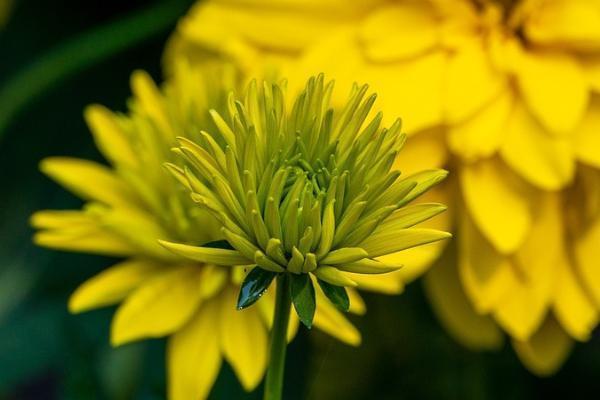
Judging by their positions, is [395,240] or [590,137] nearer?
[395,240]

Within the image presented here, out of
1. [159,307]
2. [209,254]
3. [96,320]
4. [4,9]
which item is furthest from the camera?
[4,9]

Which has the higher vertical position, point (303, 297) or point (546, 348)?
point (303, 297)

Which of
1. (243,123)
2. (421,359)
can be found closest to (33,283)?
(421,359)

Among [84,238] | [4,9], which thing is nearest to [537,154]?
[84,238]

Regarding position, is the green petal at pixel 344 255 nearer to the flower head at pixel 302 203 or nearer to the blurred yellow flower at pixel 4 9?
the flower head at pixel 302 203

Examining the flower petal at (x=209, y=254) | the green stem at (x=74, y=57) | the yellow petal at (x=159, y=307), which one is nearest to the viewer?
the flower petal at (x=209, y=254)

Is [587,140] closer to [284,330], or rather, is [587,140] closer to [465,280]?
[465,280]

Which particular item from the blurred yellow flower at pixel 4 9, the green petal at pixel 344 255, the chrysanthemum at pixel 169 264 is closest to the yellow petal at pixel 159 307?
→ the chrysanthemum at pixel 169 264

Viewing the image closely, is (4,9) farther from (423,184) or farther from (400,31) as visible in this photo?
(423,184)

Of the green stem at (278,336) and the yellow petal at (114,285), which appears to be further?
the yellow petal at (114,285)
